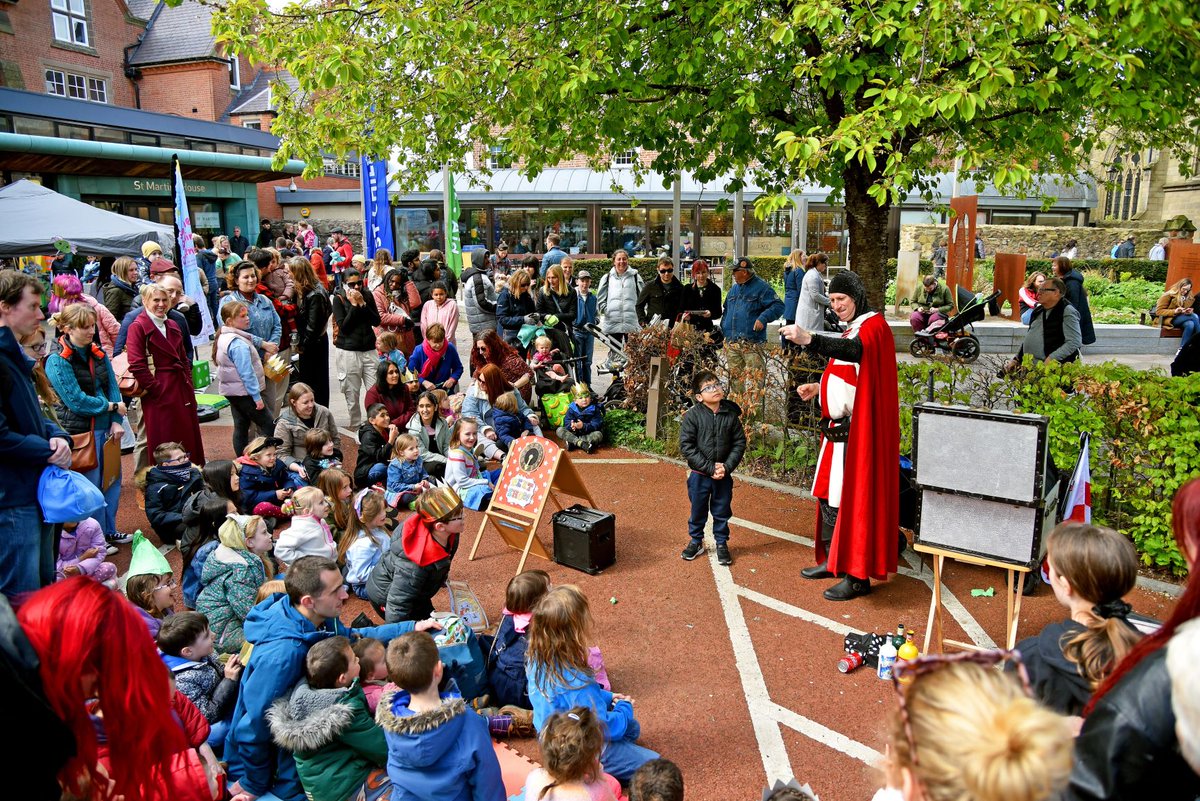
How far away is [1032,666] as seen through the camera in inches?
124

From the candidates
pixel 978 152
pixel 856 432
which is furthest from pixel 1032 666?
pixel 978 152

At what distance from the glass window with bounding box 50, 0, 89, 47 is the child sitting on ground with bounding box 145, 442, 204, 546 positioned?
3238 cm

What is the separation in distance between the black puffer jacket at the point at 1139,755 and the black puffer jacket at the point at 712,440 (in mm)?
4693

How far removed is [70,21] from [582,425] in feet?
109

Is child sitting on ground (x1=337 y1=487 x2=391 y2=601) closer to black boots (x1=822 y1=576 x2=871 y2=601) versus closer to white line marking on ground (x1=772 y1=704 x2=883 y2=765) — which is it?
white line marking on ground (x1=772 y1=704 x2=883 y2=765)

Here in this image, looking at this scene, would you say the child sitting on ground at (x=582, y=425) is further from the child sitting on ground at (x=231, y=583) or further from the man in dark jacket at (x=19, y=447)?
the man in dark jacket at (x=19, y=447)

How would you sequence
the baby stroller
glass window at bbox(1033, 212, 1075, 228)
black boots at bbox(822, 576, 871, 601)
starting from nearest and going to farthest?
black boots at bbox(822, 576, 871, 601)
the baby stroller
glass window at bbox(1033, 212, 1075, 228)

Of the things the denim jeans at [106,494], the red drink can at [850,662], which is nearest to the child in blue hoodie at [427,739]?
the red drink can at [850,662]

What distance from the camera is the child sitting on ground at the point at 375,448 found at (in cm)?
808

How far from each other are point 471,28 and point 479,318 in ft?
15.5

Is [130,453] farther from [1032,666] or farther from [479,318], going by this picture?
[1032,666]

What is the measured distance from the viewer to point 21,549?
4.21 meters

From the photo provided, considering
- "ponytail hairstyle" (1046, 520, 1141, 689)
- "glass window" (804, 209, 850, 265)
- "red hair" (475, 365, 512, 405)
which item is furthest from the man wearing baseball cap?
"glass window" (804, 209, 850, 265)

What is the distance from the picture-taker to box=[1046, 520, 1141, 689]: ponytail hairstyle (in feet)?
9.56
